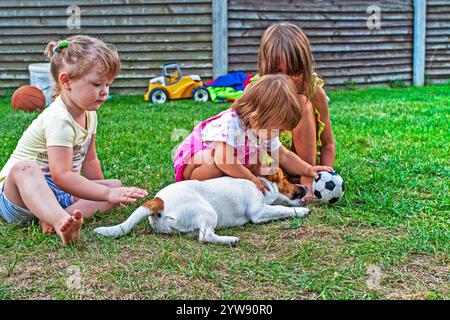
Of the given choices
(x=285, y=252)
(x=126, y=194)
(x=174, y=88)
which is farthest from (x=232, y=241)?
(x=174, y=88)

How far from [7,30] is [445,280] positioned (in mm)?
9282

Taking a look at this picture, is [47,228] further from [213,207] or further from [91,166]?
[213,207]

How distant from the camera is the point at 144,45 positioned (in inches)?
405

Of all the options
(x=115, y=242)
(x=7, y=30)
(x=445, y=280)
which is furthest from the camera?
(x=7, y=30)

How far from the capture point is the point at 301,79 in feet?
13.0

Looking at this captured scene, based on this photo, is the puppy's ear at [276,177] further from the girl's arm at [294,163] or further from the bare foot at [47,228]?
the bare foot at [47,228]

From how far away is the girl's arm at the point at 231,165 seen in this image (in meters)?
3.47

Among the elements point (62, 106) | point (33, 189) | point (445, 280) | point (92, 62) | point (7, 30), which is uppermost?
point (7, 30)

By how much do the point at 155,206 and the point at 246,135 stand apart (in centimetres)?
77

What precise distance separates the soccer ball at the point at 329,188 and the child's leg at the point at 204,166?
56 cm

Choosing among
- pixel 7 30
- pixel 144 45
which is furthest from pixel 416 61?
pixel 7 30

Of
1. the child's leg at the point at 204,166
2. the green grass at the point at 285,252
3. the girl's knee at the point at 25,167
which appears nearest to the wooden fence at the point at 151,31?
the green grass at the point at 285,252

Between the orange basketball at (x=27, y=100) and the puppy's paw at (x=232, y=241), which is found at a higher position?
the orange basketball at (x=27, y=100)

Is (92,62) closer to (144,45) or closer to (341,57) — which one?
(144,45)
